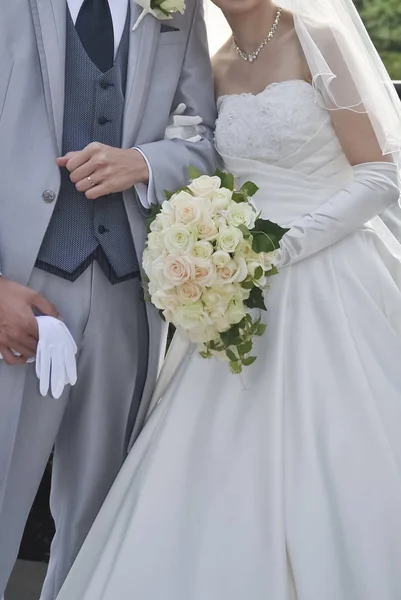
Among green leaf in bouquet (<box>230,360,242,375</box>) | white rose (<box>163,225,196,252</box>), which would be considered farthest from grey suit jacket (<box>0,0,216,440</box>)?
green leaf in bouquet (<box>230,360,242,375</box>)

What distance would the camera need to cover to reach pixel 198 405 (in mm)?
2543

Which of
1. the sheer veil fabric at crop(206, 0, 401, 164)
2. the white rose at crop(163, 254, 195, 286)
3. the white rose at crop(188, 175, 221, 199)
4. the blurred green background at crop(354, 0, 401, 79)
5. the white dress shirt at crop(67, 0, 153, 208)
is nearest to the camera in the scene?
the white rose at crop(163, 254, 195, 286)

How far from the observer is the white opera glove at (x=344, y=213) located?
8.50ft

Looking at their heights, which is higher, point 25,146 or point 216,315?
point 25,146

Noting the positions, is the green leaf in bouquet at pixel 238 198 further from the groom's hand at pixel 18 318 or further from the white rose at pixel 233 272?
the groom's hand at pixel 18 318

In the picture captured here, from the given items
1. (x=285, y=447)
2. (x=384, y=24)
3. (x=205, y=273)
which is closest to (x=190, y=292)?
(x=205, y=273)

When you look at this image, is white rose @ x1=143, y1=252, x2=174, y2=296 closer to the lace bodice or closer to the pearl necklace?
the lace bodice

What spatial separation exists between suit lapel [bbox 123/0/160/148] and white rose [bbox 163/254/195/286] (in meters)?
0.42

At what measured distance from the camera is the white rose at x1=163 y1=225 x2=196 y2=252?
2.32m

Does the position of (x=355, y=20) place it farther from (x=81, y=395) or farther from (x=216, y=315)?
(x=81, y=395)

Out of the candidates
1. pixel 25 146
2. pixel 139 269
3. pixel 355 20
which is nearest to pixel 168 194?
pixel 139 269

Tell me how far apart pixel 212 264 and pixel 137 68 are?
610mm

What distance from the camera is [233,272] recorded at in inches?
91.4

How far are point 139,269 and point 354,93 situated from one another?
79 centimetres
